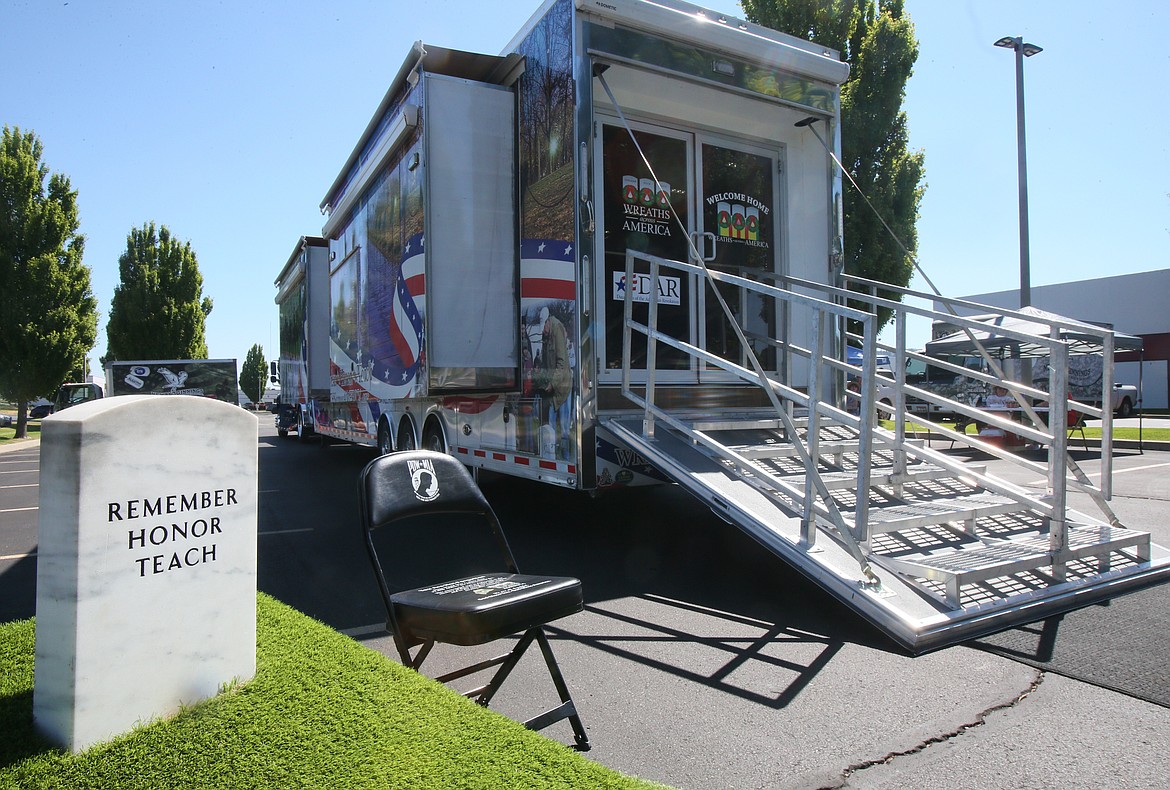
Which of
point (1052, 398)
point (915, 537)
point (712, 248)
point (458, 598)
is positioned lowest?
point (915, 537)

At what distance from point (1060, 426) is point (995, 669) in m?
1.44

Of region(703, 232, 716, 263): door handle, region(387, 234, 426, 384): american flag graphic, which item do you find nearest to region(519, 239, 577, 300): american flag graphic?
region(387, 234, 426, 384): american flag graphic

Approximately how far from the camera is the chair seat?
2139mm

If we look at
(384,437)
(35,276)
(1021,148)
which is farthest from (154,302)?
(1021,148)

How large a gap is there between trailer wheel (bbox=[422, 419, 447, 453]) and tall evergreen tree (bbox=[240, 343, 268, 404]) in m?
76.5

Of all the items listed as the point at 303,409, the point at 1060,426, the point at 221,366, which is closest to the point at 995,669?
the point at 1060,426

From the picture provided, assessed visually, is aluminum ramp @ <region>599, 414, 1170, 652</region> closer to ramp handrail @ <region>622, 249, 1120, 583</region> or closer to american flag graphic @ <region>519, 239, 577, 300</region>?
ramp handrail @ <region>622, 249, 1120, 583</region>

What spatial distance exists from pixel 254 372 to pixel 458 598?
82.9 m

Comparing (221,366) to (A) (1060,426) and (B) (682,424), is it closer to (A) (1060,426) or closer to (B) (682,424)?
(B) (682,424)

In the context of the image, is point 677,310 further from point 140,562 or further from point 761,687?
point 140,562

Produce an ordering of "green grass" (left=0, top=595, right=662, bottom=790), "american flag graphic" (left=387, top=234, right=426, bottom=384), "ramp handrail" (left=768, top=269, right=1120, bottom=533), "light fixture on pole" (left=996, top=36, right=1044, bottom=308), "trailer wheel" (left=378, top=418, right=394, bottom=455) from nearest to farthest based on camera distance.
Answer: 1. "green grass" (left=0, top=595, right=662, bottom=790)
2. "ramp handrail" (left=768, top=269, right=1120, bottom=533)
3. "american flag graphic" (left=387, top=234, right=426, bottom=384)
4. "trailer wheel" (left=378, top=418, right=394, bottom=455)
5. "light fixture on pole" (left=996, top=36, right=1044, bottom=308)

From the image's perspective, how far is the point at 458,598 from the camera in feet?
7.65

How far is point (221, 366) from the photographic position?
19109mm

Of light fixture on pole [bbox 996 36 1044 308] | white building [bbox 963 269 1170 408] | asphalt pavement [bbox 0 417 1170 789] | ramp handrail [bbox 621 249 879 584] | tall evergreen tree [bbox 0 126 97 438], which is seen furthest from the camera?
white building [bbox 963 269 1170 408]
